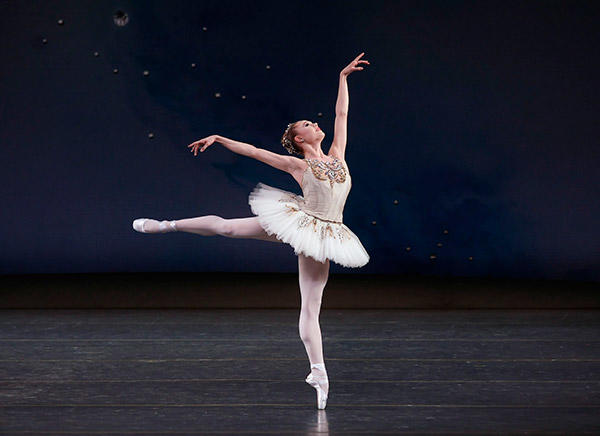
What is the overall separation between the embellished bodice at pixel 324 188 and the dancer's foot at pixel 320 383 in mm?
514

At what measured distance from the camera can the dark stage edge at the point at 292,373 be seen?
245 centimetres

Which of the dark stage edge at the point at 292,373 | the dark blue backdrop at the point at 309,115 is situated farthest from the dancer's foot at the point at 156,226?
the dark blue backdrop at the point at 309,115

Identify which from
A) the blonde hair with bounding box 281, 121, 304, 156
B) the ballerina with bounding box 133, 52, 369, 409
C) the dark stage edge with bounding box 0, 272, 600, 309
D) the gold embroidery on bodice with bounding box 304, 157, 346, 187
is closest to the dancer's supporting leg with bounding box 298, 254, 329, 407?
the ballerina with bounding box 133, 52, 369, 409

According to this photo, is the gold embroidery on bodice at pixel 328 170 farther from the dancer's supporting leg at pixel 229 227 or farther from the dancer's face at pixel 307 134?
the dancer's supporting leg at pixel 229 227

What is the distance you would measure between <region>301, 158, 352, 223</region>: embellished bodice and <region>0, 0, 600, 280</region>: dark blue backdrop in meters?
3.00

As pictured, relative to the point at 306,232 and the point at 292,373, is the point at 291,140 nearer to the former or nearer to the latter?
the point at 306,232

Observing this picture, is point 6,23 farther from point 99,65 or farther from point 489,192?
point 489,192

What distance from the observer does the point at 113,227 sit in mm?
5742

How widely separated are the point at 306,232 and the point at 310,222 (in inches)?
2.6

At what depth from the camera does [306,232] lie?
8.68 feet

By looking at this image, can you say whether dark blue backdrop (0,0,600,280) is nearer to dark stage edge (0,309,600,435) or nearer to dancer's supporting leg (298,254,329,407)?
dark stage edge (0,309,600,435)

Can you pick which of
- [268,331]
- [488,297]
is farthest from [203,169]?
[488,297]

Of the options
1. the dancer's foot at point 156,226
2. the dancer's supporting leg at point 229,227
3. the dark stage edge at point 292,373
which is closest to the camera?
the dark stage edge at point 292,373

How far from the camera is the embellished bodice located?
2.70 m
